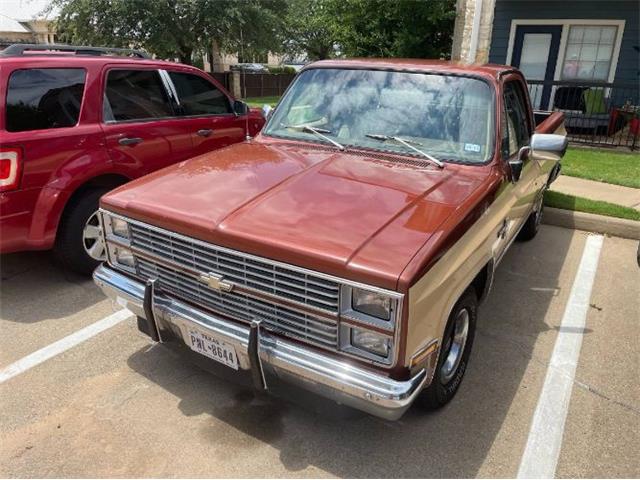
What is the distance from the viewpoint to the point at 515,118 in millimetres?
4059

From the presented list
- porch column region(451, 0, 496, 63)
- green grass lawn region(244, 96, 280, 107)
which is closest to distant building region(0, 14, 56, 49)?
green grass lawn region(244, 96, 280, 107)

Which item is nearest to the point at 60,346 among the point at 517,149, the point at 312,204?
the point at 312,204

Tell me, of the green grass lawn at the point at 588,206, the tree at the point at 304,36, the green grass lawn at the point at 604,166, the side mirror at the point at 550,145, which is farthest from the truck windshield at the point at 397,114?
the tree at the point at 304,36

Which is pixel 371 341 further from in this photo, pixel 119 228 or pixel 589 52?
pixel 589 52

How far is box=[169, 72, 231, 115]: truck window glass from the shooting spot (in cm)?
532

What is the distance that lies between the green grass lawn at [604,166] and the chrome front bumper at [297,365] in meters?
6.83

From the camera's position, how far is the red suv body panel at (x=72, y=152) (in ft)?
12.5

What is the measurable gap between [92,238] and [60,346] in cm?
120

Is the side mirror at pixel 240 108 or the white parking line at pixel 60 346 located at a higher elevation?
the side mirror at pixel 240 108

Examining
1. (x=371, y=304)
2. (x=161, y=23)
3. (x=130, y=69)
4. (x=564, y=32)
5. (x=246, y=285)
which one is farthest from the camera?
(x=161, y=23)

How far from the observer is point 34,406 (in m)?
2.93

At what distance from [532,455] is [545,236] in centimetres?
385

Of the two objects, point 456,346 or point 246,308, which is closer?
point 246,308

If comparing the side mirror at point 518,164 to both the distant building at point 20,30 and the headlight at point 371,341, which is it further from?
the distant building at point 20,30
